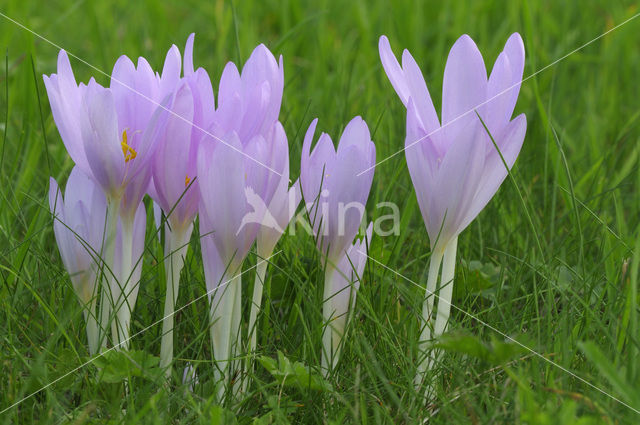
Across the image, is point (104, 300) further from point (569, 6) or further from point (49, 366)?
point (569, 6)

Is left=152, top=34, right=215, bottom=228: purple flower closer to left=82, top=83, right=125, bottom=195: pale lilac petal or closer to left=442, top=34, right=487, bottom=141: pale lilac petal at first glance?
left=82, top=83, right=125, bottom=195: pale lilac petal

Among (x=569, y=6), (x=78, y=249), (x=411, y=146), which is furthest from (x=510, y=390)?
(x=569, y=6)

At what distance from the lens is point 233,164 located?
85cm

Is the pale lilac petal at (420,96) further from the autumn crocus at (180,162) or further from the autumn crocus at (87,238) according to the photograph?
the autumn crocus at (87,238)

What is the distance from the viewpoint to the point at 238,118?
880 millimetres

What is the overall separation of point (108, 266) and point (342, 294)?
12.0 inches

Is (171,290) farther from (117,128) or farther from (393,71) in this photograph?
(393,71)

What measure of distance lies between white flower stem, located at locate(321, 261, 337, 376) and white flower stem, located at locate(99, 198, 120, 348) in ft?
0.88

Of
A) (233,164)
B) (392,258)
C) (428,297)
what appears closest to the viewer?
(233,164)

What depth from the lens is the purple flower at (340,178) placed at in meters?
0.92

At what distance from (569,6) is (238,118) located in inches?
79.2

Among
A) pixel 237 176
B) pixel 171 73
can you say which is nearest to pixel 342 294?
pixel 237 176

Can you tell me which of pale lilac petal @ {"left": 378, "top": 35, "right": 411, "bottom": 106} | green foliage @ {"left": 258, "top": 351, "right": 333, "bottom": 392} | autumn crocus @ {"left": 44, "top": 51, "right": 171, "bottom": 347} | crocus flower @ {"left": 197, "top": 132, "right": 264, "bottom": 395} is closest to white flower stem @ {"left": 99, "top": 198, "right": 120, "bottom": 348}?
autumn crocus @ {"left": 44, "top": 51, "right": 171, "bottom": 347}

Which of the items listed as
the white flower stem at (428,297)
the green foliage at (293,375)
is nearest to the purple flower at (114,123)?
the green foliage at (293,375)
